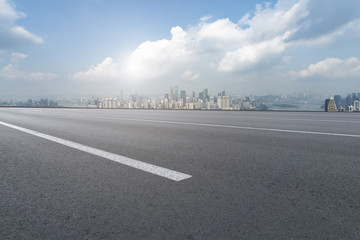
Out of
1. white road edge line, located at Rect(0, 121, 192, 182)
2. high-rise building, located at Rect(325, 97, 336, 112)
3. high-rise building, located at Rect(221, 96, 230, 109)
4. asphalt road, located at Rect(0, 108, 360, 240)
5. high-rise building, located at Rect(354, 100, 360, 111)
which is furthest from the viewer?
high-rise building, located at Rect(221, 96, 230, 109)

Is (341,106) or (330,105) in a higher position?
(330,105)

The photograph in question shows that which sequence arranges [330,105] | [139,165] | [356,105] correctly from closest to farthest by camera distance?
[139,165]
[356,105]
[330,105]

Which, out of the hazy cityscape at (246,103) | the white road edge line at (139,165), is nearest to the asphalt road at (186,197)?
the white road edge line at (139,165)

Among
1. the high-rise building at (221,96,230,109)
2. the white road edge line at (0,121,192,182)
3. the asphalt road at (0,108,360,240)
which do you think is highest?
the high-rise building at (221,96,230,109)

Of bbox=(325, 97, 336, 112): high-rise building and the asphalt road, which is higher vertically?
bbox=(325, 97, 336, 112): high-rise building

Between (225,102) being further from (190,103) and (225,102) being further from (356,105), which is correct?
(356,105)

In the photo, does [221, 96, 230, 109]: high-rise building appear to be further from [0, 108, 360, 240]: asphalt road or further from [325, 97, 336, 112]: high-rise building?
[0, 108, 360, 240]: asphalt road

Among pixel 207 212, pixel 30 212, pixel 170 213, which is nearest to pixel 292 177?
pixel 207 212

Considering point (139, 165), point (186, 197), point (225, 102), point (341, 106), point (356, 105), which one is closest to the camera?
point (186, 197)

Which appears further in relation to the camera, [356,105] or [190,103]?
[190,103]

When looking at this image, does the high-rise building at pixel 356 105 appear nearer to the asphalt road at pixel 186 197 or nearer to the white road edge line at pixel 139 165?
the asphalt road at pixel 186 197

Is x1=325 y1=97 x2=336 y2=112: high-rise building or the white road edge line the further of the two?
x1=325 y1=97 x2=336 y2=112: high-rise building

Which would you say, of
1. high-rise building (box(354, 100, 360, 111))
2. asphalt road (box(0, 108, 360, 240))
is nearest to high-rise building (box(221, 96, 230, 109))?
high-rise building (box(354, 100, 360, 111))

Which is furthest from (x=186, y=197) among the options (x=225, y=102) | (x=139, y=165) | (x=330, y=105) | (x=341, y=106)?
(x=225, y=102)
